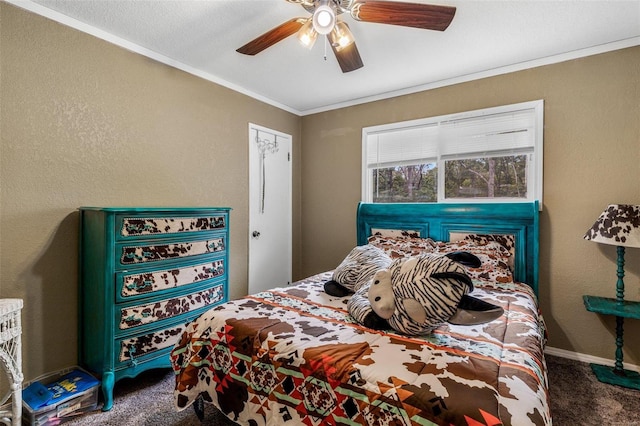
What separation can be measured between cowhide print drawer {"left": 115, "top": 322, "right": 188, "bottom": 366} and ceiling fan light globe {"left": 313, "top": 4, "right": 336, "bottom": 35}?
2.04m

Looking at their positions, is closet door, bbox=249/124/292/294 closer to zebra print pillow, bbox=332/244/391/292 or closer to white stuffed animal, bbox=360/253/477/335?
zebra print pillow, bbox=332/244/391/292

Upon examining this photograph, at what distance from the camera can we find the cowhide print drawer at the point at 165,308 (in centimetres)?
199

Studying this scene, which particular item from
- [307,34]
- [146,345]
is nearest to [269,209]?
[146,345]

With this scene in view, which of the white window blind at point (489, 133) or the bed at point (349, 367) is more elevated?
the white window blind at point (489, 133)

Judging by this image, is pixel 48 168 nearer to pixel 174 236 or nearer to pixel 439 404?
pixel 174 236

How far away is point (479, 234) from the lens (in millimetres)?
2754

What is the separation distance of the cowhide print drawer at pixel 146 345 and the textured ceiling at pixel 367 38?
2168mm

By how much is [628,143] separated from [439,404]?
8.68 feet

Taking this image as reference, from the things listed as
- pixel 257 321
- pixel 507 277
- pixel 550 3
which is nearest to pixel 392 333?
pixel 257 321

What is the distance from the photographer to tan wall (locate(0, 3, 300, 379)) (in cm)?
191

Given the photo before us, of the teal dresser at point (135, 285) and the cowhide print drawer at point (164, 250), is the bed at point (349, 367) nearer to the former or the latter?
the teal dresser at point (135, 285)

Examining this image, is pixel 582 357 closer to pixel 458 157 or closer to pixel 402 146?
pixel 458 157

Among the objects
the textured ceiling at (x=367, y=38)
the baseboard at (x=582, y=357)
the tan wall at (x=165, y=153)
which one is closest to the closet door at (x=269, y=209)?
the tan wall at (x=165, y=153)

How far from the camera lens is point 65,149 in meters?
2.12
